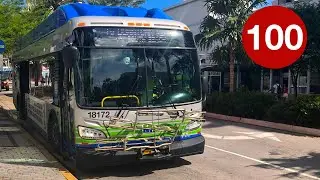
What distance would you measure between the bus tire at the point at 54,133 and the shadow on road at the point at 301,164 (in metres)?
4.33

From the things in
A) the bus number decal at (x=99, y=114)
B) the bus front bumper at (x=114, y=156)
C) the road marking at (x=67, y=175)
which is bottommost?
the road marking at (x=67, y=175)

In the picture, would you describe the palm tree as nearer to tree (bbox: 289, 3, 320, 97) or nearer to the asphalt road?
tree (bbox: 289, 3, 320, 97)

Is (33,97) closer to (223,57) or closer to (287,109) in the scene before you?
(287,109)

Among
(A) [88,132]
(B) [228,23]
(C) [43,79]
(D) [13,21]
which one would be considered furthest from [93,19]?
(D) [13,21]

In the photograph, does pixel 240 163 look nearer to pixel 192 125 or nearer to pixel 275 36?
pixel 192 125

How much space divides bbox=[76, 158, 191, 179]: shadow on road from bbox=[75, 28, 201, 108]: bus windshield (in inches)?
54.9

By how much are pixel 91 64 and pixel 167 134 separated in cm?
187

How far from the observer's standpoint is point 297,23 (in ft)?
64.7

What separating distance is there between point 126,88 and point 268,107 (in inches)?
403

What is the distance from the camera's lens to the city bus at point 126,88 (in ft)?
24.4

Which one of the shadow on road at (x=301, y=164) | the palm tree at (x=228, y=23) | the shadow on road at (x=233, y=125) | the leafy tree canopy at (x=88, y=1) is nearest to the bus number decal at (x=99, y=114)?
the shadow on road at (x=301, y=164)

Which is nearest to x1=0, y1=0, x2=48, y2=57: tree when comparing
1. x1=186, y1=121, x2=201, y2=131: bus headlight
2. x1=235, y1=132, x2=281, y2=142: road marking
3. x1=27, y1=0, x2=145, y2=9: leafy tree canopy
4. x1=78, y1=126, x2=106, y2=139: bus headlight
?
x1=27, y1=0, x2=145, y2=9: leafy tree canopy

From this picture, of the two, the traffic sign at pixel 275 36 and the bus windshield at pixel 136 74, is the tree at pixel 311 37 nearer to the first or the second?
the traffic sign at pixel 275 36

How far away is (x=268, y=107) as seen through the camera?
54.8 ft
